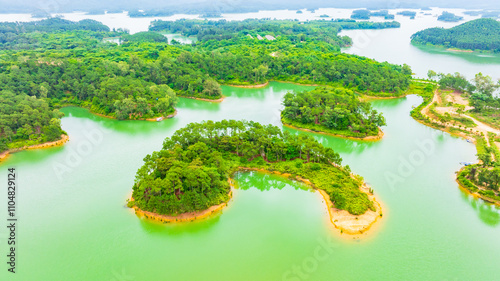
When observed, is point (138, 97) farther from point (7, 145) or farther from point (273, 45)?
point (273, 45)

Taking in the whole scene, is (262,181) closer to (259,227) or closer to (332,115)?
(259,227)

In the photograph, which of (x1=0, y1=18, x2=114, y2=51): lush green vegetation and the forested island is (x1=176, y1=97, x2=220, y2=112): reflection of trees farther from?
(x1=0, y1=18, x2=114, y2=51): lush green vegetation

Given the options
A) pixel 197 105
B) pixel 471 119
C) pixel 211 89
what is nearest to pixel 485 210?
pixel 471 119

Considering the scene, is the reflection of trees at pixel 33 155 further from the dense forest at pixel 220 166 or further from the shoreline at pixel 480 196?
the shoreline at pixel 480 196

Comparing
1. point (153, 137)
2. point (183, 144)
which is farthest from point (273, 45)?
point (183, 144)

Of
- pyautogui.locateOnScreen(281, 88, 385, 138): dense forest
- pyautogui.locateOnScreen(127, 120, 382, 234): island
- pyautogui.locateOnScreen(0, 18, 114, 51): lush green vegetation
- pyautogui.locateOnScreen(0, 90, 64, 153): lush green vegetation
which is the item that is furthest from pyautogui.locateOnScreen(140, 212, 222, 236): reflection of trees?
pyautogui.locateOnScreen(0, 18, 114, 51): lush green vegetation
